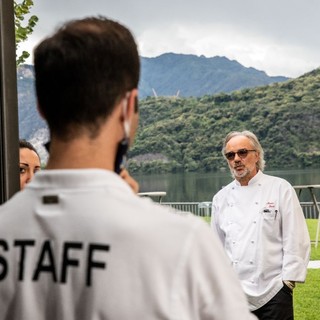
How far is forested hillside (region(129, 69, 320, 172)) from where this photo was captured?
73.5 feet

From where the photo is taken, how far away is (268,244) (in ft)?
8.65

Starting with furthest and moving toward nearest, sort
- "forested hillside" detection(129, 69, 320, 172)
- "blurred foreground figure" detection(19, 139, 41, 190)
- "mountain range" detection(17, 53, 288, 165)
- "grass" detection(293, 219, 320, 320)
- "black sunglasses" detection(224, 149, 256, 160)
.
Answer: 1. "mountain range" detection(17, 53, 288, 165)
2. "forested hillside" detection(129, 69, 320, 172)
3. "grass" detection(293, 219, 320, 320)
4. "black sunglasses" detection(224, 149, 256, 160)
5. "blurred foreground figure" detection(19, 139, 41, 190)

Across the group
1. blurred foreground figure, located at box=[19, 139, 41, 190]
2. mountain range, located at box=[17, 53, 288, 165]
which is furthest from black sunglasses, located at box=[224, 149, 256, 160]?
mountain range, located at box=[17, 53, 288, 165]

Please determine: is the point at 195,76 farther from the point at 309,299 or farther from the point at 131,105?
the point at 131,105

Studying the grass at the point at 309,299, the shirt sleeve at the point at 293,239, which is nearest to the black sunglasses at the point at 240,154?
the shirt sleeve at the point at 293,239

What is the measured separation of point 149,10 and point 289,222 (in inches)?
3145

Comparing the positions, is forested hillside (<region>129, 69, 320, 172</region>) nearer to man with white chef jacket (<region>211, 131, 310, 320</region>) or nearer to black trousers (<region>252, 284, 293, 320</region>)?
man with white chef jacket (<region>211, 131, 310, 320</region>)

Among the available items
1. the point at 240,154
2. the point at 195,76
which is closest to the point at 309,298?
the point at 240,154

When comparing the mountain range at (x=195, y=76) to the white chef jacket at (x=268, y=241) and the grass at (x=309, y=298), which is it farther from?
the white chef jacket at (x=268, y=241)

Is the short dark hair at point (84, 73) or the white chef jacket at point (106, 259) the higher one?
the short dark hair at point (84, 73)

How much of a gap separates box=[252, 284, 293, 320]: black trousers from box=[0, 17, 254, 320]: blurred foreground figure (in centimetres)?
204

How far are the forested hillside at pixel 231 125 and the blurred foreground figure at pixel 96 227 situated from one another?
19452 millimetres

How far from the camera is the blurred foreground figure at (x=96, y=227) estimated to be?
0.60 metres

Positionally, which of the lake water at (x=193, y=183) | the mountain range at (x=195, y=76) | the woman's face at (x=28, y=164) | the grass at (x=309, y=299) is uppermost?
the mountain range at (x=195, y=76)
